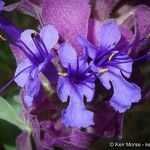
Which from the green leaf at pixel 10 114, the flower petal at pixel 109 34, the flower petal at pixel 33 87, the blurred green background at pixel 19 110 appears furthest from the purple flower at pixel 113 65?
the green leaf at pixel 10 114

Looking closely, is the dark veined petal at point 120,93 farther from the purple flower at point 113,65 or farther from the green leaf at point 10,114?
the green leaf at point 10,114

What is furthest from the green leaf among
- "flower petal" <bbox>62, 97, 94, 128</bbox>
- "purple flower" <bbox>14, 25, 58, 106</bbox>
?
"flower petal" <bbox>62, 97, 94, 128</bbox>

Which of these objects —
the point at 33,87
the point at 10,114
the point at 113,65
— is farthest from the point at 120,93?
the point at 10,114

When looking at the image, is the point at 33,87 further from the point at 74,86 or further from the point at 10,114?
the point at 10,114

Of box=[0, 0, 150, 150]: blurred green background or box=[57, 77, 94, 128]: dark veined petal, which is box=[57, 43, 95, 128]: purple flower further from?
box=[0, 0, 150, 150]: blurred green background

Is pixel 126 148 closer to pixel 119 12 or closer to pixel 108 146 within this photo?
pixel 108 146

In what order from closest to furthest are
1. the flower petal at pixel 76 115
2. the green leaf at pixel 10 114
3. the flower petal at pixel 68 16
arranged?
the flower petal at pixel 76 115 → the flower petal at pixel 68 16 → the green leaf at pixel 10 114
